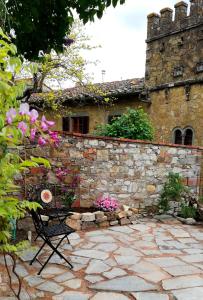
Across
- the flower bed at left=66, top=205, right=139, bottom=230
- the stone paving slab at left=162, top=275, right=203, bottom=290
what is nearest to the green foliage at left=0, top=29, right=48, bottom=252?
the stone paving slab at left=162, top=275, right=203, bottom=290

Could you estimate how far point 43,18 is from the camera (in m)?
3.96

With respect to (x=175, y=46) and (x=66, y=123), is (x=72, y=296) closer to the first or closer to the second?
(x=175, y=46)

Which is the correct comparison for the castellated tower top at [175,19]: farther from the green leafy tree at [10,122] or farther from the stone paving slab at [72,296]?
the green leafy tree at [10,122]

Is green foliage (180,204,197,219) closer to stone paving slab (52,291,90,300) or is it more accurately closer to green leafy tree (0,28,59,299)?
stone paving slab (52,291,90,300)

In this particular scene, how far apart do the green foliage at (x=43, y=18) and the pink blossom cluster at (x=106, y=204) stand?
343cm

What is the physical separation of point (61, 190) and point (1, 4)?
3.78 metres

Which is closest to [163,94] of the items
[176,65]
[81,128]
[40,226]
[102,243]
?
[176,65]

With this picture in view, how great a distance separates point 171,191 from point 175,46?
548 centimetres

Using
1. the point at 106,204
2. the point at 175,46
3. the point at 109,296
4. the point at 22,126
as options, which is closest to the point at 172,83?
the point at 175,46

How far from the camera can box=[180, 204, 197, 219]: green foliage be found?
288 inches

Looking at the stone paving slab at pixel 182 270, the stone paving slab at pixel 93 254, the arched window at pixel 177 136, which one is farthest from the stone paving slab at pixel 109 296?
the arched window at pixel 177 136

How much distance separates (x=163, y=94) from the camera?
10.9 meters

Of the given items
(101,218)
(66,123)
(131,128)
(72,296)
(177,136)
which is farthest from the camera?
(66,123)

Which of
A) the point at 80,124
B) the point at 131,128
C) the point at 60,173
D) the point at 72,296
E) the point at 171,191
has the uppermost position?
the point at 80,124
